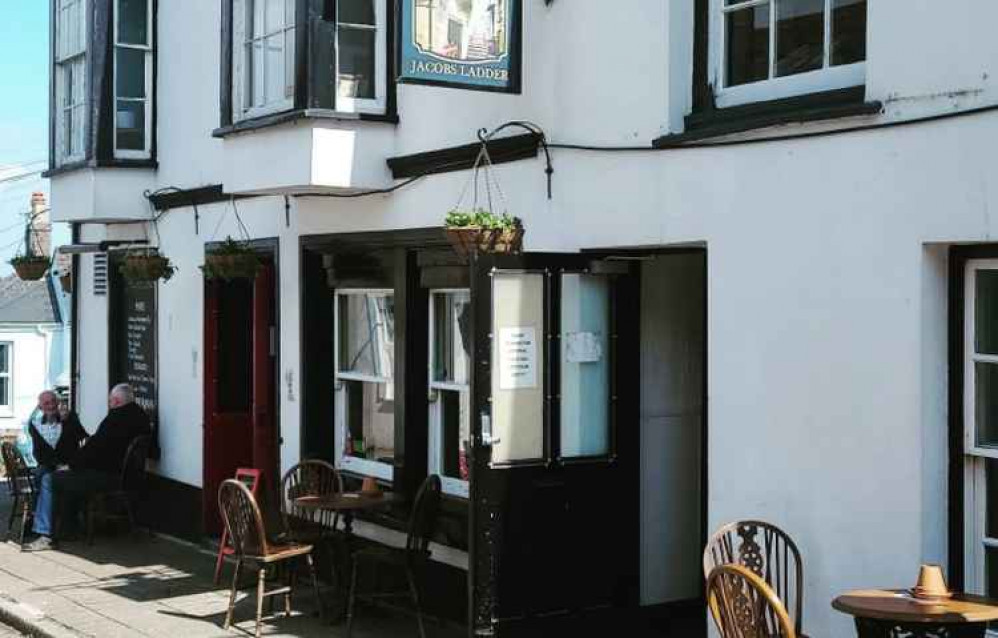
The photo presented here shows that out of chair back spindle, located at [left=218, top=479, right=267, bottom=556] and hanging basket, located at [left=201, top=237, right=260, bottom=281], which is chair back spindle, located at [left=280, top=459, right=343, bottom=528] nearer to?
chair back spindle, located at [left=218, top=479, right=267, bottom=556]

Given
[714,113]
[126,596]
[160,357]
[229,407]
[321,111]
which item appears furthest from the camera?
[160,357]

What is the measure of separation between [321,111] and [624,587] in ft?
13.1

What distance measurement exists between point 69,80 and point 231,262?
13.5 ft

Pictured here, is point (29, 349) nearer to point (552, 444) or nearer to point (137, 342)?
point (137, 342)

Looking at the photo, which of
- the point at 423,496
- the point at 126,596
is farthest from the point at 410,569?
the point at 126,596

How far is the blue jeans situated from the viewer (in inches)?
528

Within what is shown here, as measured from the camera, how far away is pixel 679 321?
29.7 feet

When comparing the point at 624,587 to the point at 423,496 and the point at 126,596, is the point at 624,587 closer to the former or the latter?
the point at 423,496

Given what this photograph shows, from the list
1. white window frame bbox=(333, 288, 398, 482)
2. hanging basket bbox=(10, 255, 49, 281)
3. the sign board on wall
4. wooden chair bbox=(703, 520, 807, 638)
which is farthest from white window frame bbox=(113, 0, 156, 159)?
wooden chair bbox=(703, 520, 807, 638)

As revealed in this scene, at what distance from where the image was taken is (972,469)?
21.1ft

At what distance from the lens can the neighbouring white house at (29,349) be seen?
28.7m

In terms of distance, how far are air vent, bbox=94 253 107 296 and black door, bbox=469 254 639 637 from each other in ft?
28.0

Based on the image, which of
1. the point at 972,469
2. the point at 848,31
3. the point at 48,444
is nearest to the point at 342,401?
the point at 48,444

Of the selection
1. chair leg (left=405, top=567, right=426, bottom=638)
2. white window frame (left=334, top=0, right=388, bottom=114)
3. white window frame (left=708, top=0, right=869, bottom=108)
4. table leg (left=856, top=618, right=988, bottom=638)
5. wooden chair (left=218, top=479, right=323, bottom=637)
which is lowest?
chair leg (left=405, top=567, right=426, bottom=638)
